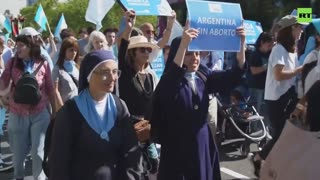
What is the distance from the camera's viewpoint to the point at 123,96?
480cm

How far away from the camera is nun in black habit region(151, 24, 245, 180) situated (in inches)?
153

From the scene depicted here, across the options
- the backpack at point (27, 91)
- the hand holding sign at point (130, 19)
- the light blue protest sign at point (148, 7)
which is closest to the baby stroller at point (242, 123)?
the light blue protest sign at point (148, 7)

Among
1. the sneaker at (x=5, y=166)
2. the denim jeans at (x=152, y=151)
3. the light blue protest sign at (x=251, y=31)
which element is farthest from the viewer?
the light blue protest sign at (x=251, y=31)

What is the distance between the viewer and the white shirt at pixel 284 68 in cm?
591

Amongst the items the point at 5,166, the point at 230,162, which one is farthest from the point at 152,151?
the point at 5,166

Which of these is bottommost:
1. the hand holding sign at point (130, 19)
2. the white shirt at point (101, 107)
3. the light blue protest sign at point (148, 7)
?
the white shirt at point (101, 107)

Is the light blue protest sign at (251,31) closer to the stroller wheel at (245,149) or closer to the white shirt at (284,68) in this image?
the stroller wheel at (245,149)

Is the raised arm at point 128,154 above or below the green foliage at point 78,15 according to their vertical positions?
below

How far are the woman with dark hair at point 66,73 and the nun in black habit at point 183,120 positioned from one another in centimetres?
230

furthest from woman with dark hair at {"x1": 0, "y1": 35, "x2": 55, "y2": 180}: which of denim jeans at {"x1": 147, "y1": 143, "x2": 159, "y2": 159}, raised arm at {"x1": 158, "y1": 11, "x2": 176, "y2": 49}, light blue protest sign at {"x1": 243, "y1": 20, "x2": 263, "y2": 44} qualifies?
light blue protest sign at {"x1": 243, "y1": 20, "x2": 263, "y2": 44}

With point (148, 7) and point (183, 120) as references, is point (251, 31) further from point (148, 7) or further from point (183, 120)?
point (183, 120)

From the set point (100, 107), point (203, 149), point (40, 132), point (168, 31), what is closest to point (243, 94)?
point (168, 31)

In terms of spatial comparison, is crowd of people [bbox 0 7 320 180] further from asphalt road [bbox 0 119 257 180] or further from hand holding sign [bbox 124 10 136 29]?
asphalt road [bbox 0 119 257 180]

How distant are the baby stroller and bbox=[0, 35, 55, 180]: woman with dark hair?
283 centimetres
